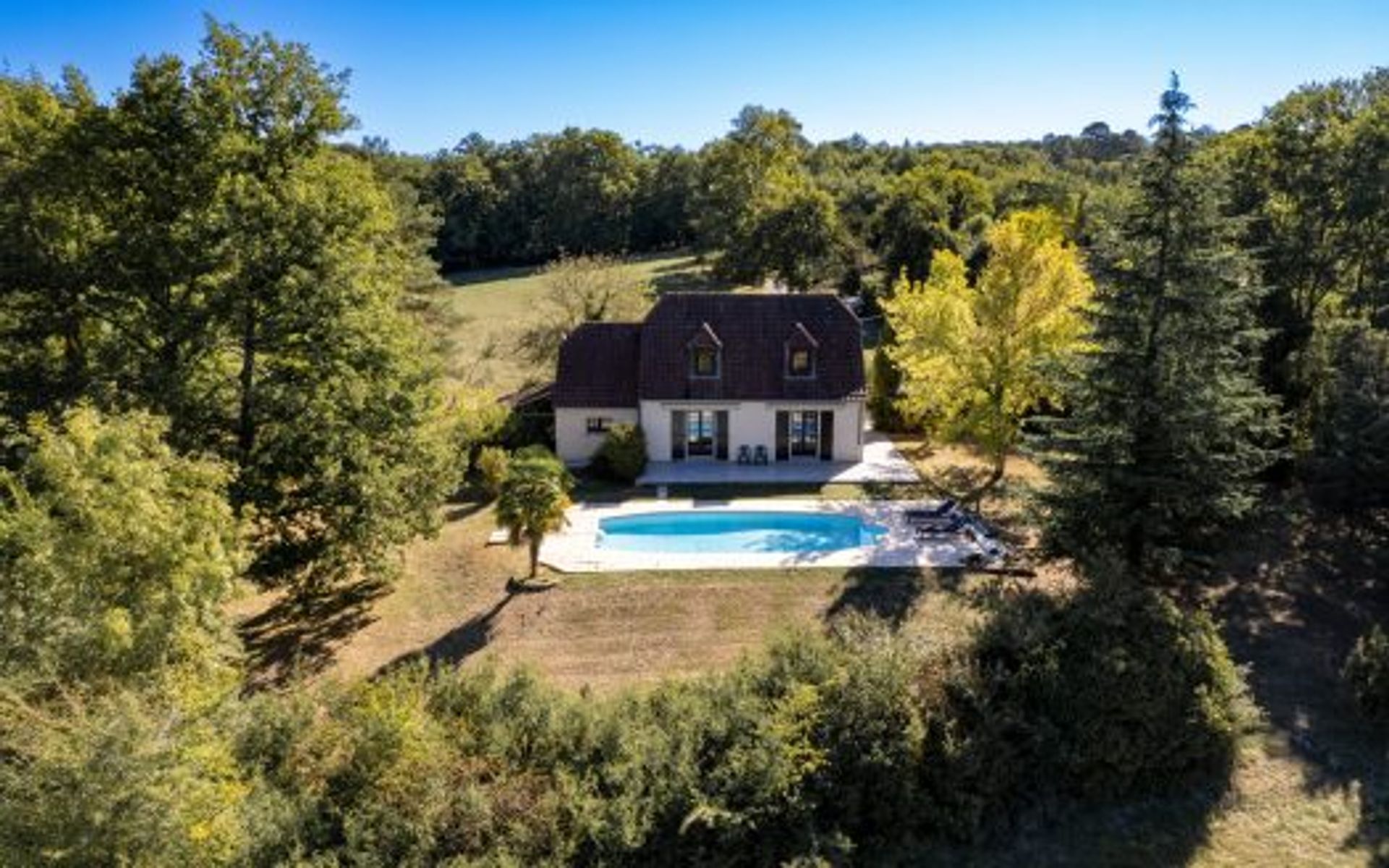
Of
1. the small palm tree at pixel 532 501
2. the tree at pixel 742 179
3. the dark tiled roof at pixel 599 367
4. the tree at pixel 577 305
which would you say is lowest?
the small palm tree at pixel 532 501

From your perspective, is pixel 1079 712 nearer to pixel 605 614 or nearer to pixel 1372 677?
pixel 1372 677

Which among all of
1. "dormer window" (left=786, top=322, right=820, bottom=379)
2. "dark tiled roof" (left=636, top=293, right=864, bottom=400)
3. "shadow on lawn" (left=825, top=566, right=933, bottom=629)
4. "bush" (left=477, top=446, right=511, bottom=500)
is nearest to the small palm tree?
"bush" (left=477, top=446, right=511, bottom=500)

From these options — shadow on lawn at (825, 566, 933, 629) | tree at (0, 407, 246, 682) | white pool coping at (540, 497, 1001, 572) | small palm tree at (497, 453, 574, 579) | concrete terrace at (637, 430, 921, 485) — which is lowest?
shadow on lawn at (825, 566, 933, 629)

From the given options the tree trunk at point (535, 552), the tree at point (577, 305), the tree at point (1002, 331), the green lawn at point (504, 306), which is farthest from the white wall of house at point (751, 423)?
the green lawn at point (504, 306)

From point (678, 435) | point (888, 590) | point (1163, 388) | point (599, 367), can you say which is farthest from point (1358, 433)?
point (599, 367)

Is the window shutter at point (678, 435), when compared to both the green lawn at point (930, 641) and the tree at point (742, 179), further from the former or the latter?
the tree at point (742, 179)

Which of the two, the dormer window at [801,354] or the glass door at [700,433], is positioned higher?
the dormer window at [801,354]

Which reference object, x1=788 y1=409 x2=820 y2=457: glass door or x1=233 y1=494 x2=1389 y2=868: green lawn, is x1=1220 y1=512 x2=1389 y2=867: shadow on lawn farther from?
x1=788 y1=409 x2=820 y2=457: glass door

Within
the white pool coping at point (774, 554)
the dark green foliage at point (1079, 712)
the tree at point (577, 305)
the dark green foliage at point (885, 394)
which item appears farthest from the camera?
the tree at point (577, 305)
